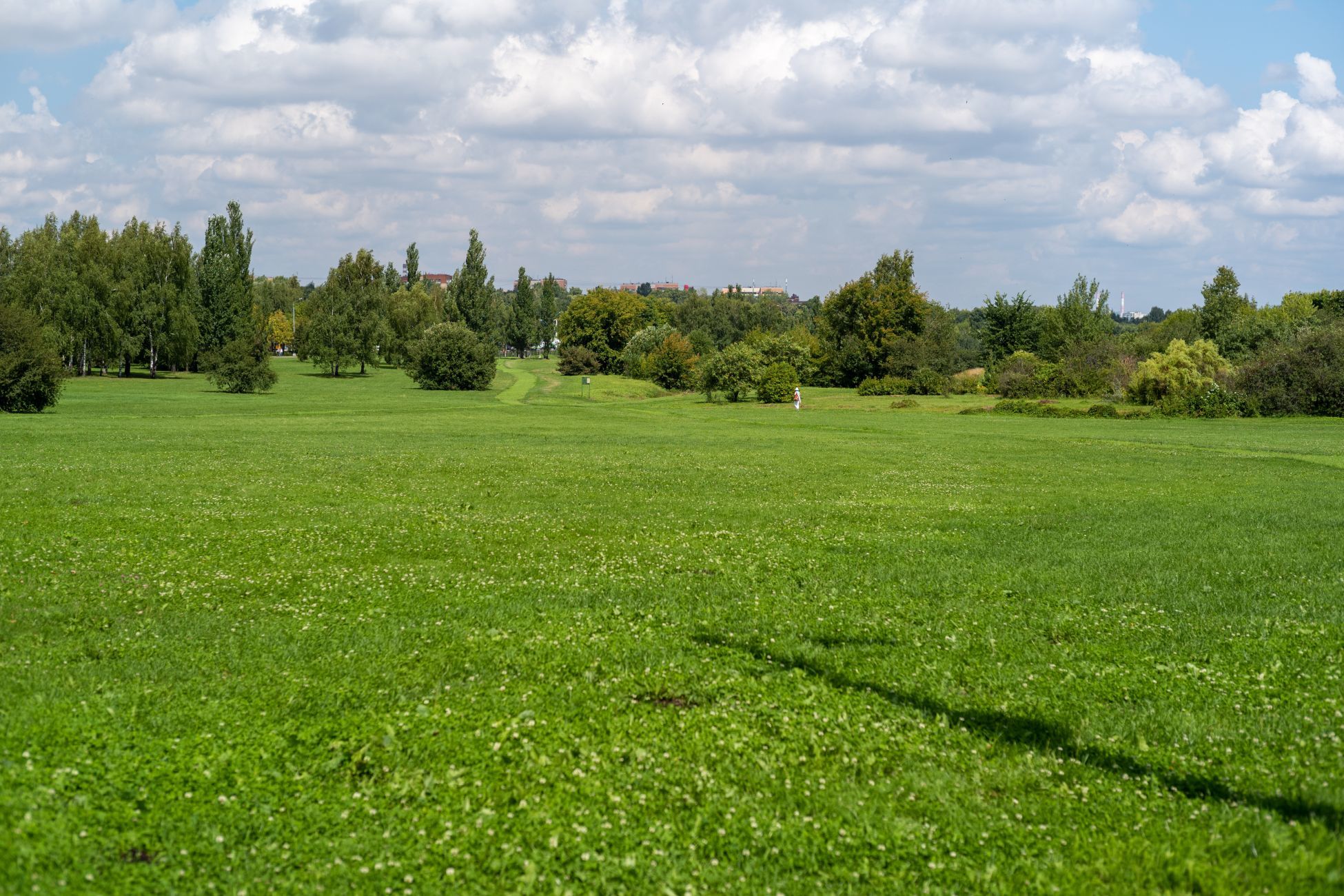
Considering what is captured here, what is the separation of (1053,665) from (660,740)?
16.7 ft

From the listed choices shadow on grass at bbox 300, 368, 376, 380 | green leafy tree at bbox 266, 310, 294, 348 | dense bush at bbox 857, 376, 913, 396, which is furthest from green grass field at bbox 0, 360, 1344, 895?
green leafy tree at bbox 266, 310, 294, 348

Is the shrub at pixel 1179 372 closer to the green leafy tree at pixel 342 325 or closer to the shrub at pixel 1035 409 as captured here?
the shrub at pixel 1035 409

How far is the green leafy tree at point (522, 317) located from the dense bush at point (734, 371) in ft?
268

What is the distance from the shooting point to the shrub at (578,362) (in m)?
131

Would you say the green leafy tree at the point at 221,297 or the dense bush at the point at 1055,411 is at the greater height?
the green leafy tree at the point at 221,297

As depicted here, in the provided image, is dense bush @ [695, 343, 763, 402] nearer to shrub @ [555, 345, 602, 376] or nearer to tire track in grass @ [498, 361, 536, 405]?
tire track in grass @ [498, 361, 536, 405]

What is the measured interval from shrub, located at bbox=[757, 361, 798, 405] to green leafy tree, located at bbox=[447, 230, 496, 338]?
56.7 meters

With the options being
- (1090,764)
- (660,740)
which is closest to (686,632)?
(660,740)

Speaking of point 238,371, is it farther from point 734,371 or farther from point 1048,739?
point 1048,739

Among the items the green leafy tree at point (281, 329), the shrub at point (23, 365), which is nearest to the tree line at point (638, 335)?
the shrub at point (23, 365)

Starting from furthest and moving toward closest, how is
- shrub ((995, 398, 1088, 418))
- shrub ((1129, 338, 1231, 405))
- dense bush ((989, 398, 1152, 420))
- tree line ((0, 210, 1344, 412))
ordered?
tree line ((0, 210, 1344, 412))
shrub ((995, 398, 1088, 418))
shrub ((1129, 338, 1231, 405))
dense bush ((989, 398, 1152, 420))

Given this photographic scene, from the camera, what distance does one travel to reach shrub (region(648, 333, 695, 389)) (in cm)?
10938

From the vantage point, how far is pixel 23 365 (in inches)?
2042

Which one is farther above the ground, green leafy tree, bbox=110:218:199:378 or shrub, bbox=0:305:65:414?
green leafy tree, bbox=110:218:199:378
